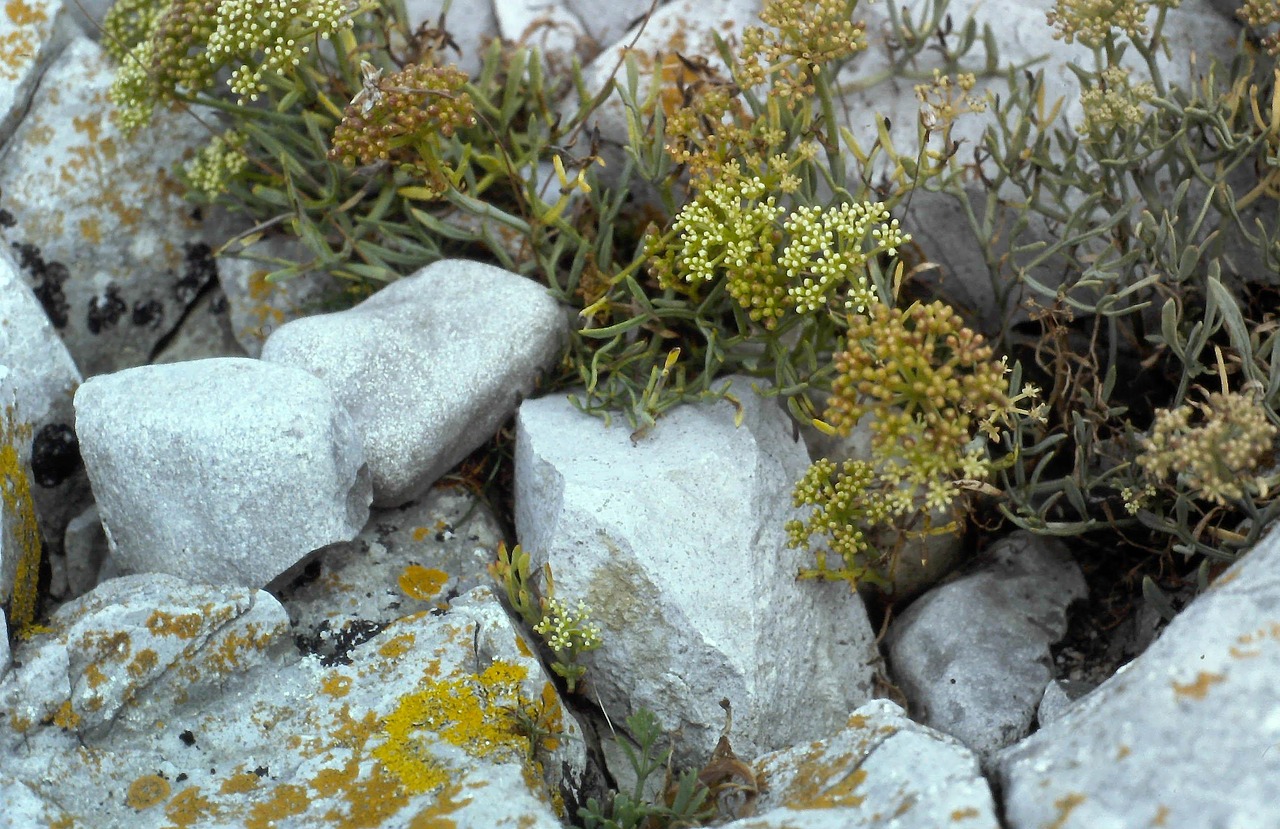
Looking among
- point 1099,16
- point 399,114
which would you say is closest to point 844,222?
point 1099,16

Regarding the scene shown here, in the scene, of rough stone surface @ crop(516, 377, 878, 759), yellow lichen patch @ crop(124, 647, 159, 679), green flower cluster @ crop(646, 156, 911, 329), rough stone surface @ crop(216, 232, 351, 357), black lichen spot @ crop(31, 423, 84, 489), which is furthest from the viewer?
rough stone surface @ crop(216, 232, 351, 357)

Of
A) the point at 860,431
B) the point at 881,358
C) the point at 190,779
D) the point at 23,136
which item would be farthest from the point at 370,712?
the point at 23,136

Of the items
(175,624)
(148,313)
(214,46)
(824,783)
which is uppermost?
(214,46)

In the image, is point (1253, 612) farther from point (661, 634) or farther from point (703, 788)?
point (661, 634)

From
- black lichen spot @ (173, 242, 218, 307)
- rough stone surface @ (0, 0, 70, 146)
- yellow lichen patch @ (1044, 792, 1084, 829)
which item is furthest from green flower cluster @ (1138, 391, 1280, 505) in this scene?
rough stone surface @ (0, 0, 70, 146)

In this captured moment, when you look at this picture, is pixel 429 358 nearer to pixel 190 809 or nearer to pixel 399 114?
pixel 399 114

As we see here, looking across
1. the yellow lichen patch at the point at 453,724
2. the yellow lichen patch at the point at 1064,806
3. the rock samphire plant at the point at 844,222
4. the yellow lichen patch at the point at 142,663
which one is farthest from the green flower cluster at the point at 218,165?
the yellow lichen patch at the point at 1064,806

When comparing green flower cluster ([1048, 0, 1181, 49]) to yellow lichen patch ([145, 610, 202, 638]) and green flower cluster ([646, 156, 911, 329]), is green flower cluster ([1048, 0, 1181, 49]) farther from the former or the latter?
yellow lichen patch ([145, 610, 202, 638])
